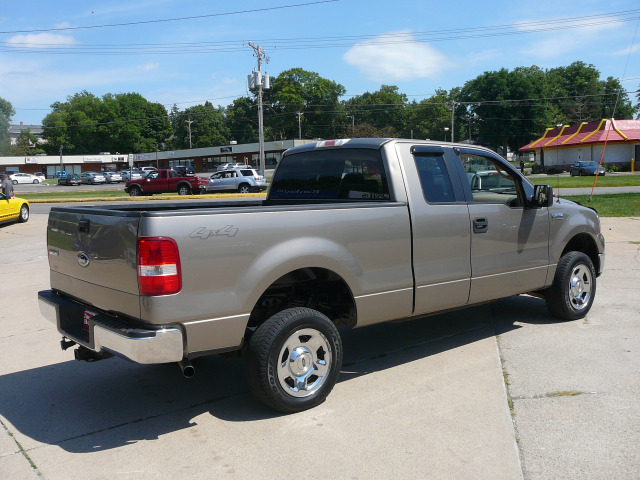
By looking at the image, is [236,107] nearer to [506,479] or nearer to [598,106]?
[598,106]

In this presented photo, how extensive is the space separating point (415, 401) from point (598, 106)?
117 m

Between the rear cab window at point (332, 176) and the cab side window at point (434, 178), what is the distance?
0.35m

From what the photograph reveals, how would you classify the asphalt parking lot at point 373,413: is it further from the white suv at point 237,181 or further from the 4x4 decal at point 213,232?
the white suv at point 237,181

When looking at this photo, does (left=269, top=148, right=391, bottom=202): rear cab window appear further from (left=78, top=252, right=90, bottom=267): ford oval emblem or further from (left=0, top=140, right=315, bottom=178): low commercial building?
(left=0, top=140, right=315, bottom=178): low commercial building

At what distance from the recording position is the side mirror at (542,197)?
569 centimetres

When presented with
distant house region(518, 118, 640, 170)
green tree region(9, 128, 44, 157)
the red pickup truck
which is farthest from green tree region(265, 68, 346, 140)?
the red pickup truck

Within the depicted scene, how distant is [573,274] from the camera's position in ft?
20.7

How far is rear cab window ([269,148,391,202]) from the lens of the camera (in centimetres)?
496

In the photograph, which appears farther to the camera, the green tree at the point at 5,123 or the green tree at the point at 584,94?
the green tree at the point at 5,123

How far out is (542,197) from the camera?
5.71 metres

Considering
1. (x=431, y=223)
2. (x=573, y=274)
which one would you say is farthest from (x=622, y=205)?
(x=431, y=223)

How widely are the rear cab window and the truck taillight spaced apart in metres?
1.96

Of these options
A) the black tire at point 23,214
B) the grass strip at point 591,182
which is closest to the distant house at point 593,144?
the grass strip at point 591,182

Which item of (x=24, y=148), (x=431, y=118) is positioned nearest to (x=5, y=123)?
(x=24, y=148)
